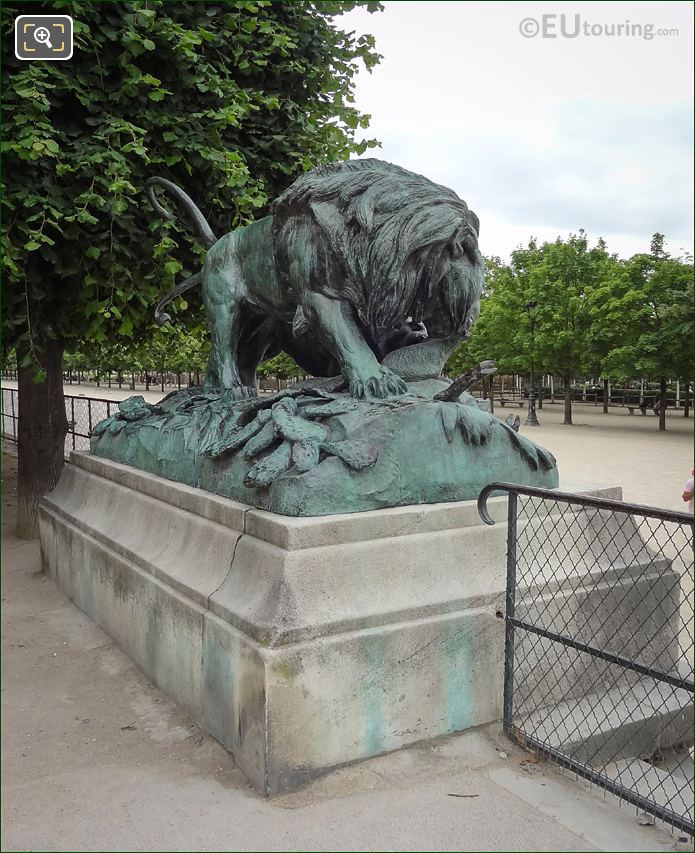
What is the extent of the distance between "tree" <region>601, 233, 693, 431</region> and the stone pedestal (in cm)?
1921

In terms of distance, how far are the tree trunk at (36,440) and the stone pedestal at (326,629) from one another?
475 centimetres

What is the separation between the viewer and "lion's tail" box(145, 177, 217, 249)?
213 inches

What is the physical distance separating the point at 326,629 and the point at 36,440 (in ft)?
19.9

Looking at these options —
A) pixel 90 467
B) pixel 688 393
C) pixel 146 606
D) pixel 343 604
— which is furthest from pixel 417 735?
pixel 688 393

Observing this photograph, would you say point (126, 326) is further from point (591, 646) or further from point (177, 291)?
point (591, 646)

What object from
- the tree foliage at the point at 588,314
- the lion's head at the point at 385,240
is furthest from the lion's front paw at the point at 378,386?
the tree foliage at the point at 588,314

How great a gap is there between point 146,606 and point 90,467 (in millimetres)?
1858

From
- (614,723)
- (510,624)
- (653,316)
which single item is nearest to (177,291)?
(510,624)

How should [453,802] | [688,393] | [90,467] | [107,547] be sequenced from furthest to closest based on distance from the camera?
[688,393] → [90,467] → [107,547] → [453,802]

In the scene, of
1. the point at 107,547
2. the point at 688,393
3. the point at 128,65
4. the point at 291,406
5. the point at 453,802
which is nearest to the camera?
the point at 453,802

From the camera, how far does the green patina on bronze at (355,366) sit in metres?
3.24

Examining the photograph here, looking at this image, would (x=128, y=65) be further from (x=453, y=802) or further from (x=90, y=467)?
(x=453, y=802)

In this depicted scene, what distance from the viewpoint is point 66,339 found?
7.89m

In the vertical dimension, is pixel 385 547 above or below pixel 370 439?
below
